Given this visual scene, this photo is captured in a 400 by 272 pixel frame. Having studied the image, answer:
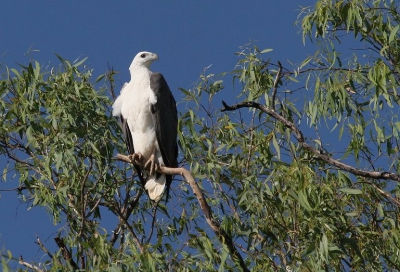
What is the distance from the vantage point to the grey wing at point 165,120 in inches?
420

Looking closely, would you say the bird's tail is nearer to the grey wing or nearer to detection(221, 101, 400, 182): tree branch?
the grey wing

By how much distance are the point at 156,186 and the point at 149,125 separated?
52 centimetres

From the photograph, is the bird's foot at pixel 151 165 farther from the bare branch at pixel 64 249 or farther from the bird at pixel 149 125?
the bare branch at pixel 64 249

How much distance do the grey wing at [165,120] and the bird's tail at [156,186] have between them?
157 millimetres

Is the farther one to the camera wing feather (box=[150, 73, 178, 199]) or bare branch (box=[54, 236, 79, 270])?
wing feather (box=[150, 73, 178, 199])

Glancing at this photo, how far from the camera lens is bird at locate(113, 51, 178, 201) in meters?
10.6

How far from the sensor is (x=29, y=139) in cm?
977

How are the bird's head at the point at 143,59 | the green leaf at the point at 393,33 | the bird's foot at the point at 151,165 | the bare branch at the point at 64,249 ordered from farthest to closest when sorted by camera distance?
the bird's head at the point at 143,59
the bird's foot at the point at 151,165
the green leaf at the point at 393,33
the bare branch at the point at 64,249

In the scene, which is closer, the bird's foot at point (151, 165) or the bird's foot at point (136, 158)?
the bird's foot at point (136, 158)

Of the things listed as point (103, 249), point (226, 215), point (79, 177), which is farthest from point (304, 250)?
point (79, 177)

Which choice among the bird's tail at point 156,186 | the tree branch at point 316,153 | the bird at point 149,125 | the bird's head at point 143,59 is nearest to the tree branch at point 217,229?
the tree branch at point 316,153

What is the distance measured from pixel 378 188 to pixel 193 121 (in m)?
1.45

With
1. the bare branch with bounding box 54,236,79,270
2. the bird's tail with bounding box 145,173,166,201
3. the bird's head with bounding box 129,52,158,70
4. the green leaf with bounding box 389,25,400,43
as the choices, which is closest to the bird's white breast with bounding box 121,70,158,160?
the bird's tail with bounding box 145,173,166,201

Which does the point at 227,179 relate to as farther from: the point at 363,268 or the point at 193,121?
the point at 363,268
